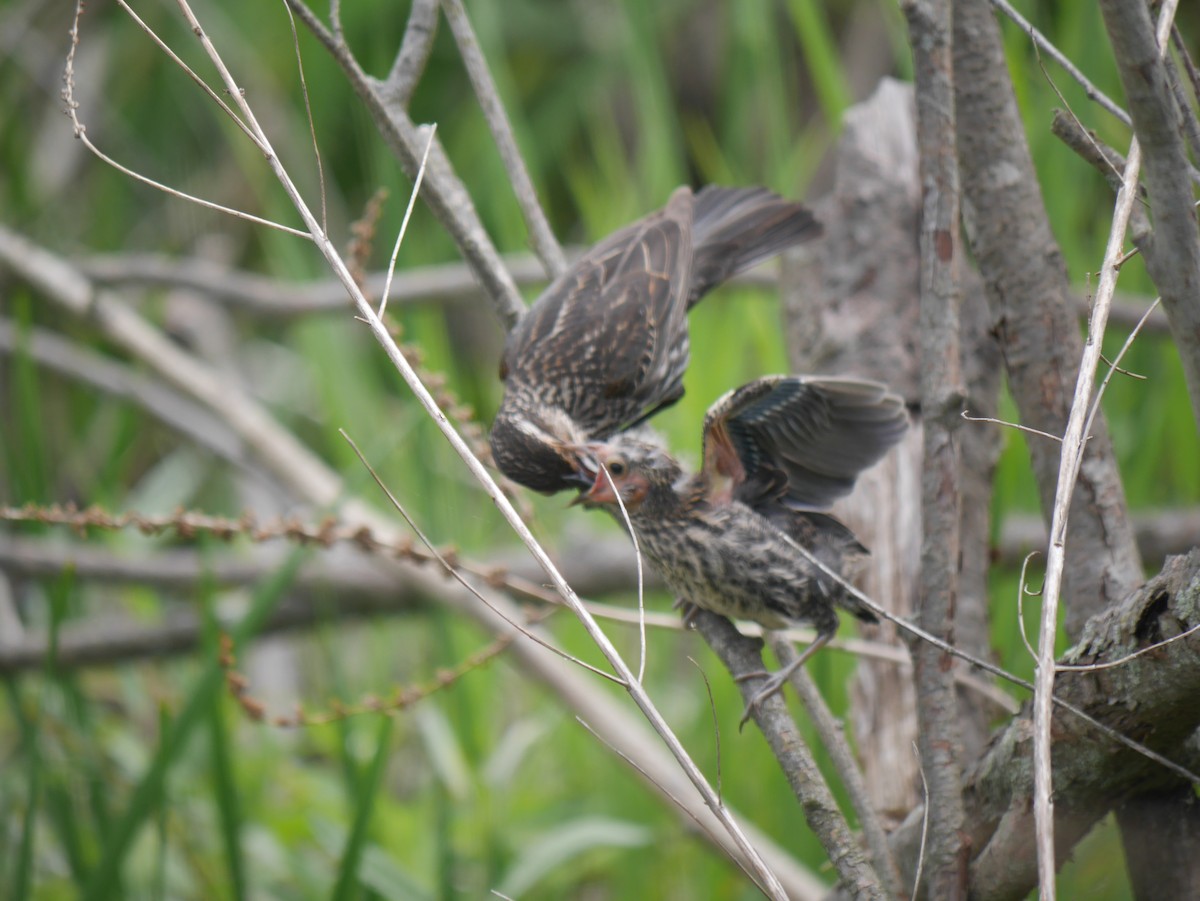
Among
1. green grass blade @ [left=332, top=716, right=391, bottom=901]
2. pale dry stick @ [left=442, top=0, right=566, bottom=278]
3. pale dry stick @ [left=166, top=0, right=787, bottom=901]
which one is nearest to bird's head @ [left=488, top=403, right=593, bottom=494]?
pale dry stick @ [left=442, top=0, right=566, bottom=278]

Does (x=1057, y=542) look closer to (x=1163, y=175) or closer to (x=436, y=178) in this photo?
(x=1163, y=175)

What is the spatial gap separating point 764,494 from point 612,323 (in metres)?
0.77

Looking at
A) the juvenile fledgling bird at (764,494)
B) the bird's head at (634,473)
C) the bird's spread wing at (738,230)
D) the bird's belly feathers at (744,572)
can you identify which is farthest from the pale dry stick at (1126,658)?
the bird's spread wing at (738,230)

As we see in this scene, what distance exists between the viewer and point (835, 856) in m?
1.40

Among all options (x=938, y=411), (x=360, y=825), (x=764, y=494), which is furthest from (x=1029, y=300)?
(x=360, y=825)

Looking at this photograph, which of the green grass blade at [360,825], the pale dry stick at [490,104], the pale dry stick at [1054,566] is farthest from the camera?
the green grass blade at [360,825]

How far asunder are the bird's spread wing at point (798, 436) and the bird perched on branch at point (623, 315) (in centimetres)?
57

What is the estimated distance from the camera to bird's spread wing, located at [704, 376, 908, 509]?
190cm

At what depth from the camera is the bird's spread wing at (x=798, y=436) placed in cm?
190

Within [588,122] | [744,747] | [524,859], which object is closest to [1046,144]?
[744,747]

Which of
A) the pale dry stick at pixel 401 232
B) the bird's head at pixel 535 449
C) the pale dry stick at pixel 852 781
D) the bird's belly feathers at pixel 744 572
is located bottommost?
the pale dry stick at pixel 852 781

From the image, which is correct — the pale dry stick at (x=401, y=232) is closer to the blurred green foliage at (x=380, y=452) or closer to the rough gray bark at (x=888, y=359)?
the blurred green foliage at (x=380, y=452)

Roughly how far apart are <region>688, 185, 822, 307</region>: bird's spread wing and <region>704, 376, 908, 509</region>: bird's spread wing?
76cm

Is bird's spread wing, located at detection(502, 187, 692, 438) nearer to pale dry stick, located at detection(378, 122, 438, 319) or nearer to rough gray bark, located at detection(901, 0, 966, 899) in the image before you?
pale dry stick, located at detection(378, 122, 438, 319)
